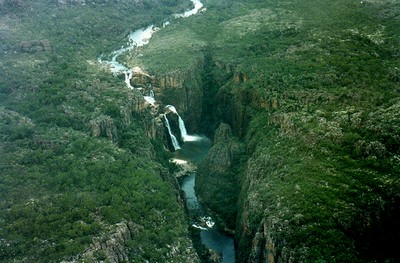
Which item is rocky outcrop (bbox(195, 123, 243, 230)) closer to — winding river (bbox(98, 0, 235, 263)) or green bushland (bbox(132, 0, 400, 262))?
green bushland (bbox(132, 0, 400, 262))

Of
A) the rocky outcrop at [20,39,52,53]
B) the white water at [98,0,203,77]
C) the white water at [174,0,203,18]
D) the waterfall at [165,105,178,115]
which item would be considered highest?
the rocky outcrop at [20,39,52,53]

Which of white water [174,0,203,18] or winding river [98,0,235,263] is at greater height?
white water [174,0,203,18]

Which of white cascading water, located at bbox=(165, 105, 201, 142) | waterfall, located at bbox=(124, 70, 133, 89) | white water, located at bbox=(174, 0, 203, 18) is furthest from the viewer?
white water, located at bbox=(174, 0, 203, 18)

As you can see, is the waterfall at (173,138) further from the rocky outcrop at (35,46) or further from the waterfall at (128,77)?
the rocky outcrop at (35,46)

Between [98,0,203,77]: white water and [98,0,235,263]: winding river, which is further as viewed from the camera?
[98,0,203,77]: white water

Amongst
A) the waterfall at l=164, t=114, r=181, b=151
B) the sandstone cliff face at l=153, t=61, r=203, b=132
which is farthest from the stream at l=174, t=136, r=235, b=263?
the sandstone cliff face at l=153, t=61, r=203, b=132

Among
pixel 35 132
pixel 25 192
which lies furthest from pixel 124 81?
pixel 25 192

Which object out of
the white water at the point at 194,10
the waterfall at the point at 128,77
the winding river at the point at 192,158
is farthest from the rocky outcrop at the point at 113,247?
the white water at the point at 194,10

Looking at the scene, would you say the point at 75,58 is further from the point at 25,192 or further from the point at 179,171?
the point at 25,192
